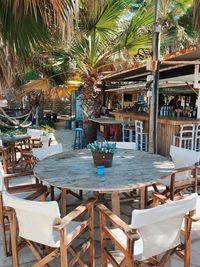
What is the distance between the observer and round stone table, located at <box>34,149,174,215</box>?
253 cm

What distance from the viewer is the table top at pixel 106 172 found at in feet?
8.35

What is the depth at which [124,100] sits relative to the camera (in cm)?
1709

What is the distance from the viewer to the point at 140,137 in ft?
24.6

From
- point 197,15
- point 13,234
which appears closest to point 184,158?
point 197,15

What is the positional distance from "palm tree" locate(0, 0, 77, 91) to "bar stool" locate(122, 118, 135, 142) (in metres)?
4.81

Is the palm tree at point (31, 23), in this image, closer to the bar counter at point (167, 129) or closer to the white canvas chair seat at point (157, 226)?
the white canvas chair seat at point (157, 226)

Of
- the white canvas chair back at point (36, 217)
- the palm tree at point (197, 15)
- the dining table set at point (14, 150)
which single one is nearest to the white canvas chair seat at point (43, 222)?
the white canvas chair back at point (36, 217)

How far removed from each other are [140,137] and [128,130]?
0.86 m

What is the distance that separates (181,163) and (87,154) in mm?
1385

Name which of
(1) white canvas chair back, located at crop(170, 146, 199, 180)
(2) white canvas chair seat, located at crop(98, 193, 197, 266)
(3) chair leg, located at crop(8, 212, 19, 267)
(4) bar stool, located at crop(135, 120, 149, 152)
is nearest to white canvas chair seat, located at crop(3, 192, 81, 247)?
(3) chair leg, located at crop(8, 212, 19, 267)

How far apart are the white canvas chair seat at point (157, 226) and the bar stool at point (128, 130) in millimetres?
5971

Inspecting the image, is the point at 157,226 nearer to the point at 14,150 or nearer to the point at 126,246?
the point at 126,246

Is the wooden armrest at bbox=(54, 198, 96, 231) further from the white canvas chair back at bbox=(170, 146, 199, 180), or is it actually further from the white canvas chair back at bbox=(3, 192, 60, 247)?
the white canvas chair back at bbox=(170, 146, 199, 180)

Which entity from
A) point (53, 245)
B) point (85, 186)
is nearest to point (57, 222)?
point (53, 245)
